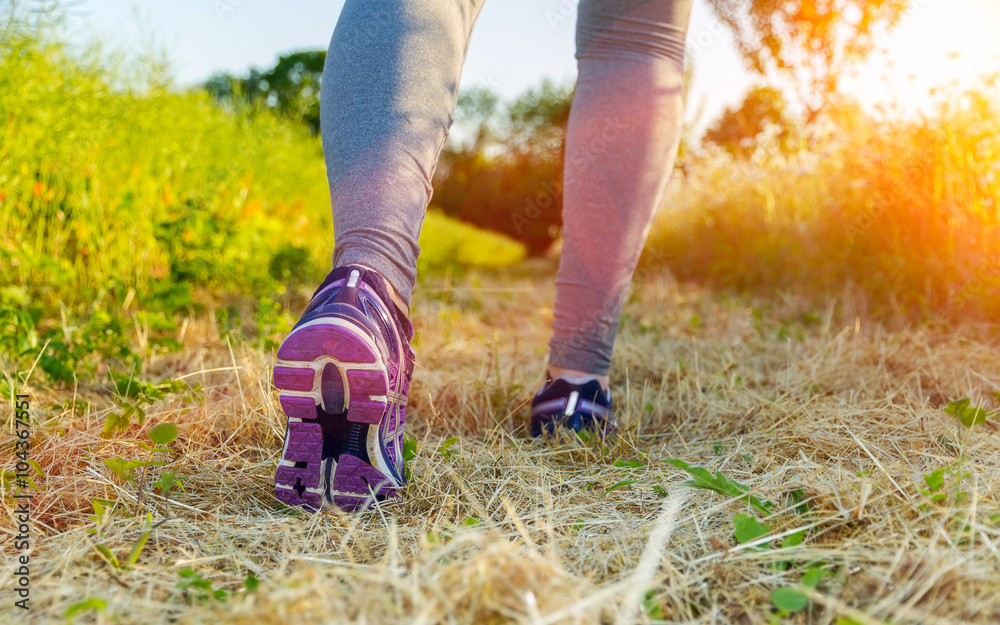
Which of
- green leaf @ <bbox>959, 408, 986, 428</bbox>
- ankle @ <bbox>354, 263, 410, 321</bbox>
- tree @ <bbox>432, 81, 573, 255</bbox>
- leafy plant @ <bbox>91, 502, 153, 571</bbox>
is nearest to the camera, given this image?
leafy plant @ <bbox>91, 502, 153, 571</bbox>

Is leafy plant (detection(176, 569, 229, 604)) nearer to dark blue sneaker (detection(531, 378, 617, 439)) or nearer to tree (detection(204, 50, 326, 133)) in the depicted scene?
dark blue sneaker (detection(531, 378, 617, 439))

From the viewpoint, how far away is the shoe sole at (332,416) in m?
0.82

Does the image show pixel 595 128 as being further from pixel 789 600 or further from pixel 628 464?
pixel 789 600

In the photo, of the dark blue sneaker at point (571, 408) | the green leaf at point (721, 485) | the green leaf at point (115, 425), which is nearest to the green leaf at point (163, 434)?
the green leaf at point (115, 425)

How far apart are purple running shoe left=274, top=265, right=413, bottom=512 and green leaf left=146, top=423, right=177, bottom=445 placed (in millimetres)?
199

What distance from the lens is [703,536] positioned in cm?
76

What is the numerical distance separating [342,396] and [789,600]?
0.59 m

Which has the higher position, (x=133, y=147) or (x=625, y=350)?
(x=133, y=147)

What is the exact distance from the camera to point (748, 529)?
28.4 inches

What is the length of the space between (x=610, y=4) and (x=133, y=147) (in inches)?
79.8

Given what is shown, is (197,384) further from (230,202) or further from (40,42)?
(230,202)

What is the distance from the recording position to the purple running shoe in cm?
82

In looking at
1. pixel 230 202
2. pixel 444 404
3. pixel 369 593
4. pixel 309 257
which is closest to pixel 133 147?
pixel 230 202

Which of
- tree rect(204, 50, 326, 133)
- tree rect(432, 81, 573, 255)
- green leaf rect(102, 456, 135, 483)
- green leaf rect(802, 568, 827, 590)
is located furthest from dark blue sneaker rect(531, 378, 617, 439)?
tree rect(432, 81, 573, 255)
